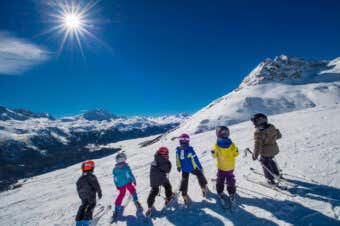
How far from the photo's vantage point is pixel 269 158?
6898mm

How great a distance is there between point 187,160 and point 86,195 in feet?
11.2

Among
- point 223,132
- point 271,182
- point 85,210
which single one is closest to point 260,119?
point 223,132

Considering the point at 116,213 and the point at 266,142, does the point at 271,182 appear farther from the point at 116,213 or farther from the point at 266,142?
the point at 116,213

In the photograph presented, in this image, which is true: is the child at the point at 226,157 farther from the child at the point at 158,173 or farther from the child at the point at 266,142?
the child at the point at 158,173

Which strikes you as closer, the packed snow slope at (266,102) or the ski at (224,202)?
the ski at (224,202)

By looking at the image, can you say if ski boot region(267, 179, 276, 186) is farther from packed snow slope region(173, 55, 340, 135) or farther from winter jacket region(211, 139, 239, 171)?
A: packed snow slope region(173, 55, 340, 135)

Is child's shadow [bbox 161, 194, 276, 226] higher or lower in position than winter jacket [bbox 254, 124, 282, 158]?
lower

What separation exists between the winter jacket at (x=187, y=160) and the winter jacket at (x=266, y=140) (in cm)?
205

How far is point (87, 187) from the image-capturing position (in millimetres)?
6090

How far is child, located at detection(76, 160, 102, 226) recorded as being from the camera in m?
5.80

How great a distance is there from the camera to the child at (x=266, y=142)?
21.6ft

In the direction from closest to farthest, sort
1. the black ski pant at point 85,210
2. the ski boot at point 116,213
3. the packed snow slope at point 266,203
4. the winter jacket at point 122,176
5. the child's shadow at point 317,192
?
the packed snow slope at point 266,203 < the child's shadow at point 317,192 < the black ski pant at point 85,210 < the ski boot at point 116,213 < the winter jacket at point 122,176

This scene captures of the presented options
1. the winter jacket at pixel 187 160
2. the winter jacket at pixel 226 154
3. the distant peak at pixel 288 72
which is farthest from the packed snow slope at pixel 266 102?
the winter jacket at pixel 226 154

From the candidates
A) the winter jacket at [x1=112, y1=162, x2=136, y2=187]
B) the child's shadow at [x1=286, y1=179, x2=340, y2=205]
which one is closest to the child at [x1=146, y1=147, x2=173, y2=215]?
the winter jacket at [x1=112, y1=162, x2=136, y2=187]
